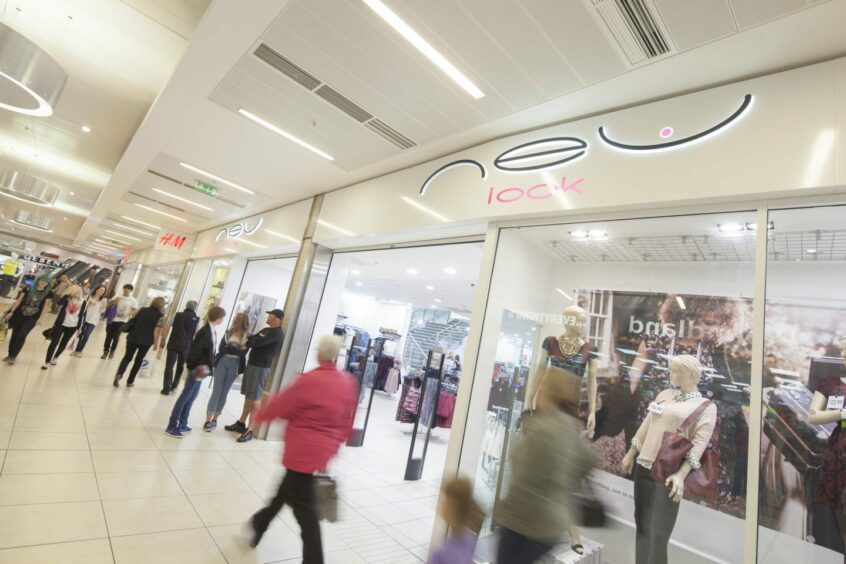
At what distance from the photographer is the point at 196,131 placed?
483 centimetres

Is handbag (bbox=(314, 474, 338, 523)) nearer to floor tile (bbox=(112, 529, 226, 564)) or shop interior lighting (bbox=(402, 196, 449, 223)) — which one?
floor tile (bbox=(112, 529, 226, 564))

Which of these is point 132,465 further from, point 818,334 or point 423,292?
point 423,292

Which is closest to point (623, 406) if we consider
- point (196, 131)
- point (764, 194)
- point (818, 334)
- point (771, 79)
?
point (818, 334)

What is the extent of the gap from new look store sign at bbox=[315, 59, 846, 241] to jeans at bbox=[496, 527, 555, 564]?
2050 millimetres

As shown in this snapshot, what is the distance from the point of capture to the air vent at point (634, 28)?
2061mm

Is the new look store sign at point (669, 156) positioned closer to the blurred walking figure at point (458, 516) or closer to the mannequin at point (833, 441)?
the mannequin at point (833, 441)

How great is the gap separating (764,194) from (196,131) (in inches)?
222

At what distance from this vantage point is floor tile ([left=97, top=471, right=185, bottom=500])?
282 centimetres

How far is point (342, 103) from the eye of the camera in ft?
11.6

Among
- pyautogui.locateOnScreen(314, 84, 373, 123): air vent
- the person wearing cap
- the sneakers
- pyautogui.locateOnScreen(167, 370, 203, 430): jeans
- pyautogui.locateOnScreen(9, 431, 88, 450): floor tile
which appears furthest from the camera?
the sneakers

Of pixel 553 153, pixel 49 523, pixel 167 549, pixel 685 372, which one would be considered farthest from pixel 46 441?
pixel 685 372

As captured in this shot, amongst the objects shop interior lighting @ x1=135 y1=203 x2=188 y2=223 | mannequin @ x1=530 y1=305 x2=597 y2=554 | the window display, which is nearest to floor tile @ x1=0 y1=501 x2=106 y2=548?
the window display

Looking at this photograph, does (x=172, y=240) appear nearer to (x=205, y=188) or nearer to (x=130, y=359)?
(x=205, y=188)

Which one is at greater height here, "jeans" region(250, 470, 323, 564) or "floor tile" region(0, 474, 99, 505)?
"jeans" region(250, 470, 323, 564)
